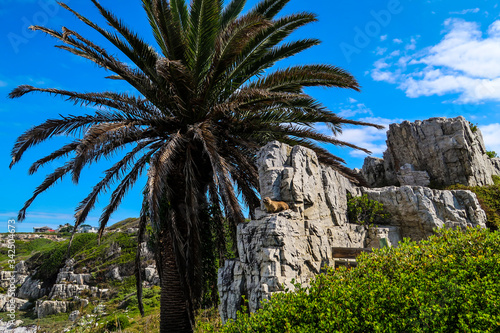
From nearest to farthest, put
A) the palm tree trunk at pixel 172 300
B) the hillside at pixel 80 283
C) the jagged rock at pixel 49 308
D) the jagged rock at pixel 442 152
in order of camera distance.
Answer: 1. the palm tree trunk at pixel 172 300
2. the jagged rock at pixel 442 152
3. the hillside at pixel 80 283
4. the jagged rock at pixel 49 308

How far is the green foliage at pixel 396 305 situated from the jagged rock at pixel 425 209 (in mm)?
4464

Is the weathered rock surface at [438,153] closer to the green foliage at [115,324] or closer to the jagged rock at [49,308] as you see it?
the green foliage at [115,324]

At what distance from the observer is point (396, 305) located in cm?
358

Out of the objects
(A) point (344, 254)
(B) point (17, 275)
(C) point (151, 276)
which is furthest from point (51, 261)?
(A) point (344, 254)

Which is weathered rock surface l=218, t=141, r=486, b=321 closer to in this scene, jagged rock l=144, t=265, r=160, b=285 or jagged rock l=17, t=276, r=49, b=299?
jagged rock l=144, t=265, r=160, b=285

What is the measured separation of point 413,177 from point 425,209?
7.05m

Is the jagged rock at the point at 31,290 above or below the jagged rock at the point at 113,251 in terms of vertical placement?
below

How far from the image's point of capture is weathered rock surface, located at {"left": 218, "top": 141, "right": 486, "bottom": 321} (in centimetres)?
543

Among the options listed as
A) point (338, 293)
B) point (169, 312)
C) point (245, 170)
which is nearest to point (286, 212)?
point (338, 293)

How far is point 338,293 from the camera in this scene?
4.02 m

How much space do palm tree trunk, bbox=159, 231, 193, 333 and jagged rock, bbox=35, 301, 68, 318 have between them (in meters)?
13.1

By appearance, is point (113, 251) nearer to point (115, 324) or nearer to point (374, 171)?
point (115, 324)

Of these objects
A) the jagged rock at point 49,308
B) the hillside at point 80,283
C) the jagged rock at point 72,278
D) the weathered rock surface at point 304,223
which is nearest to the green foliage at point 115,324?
the hillside at point 80,283

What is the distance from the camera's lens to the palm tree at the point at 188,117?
730 cm
